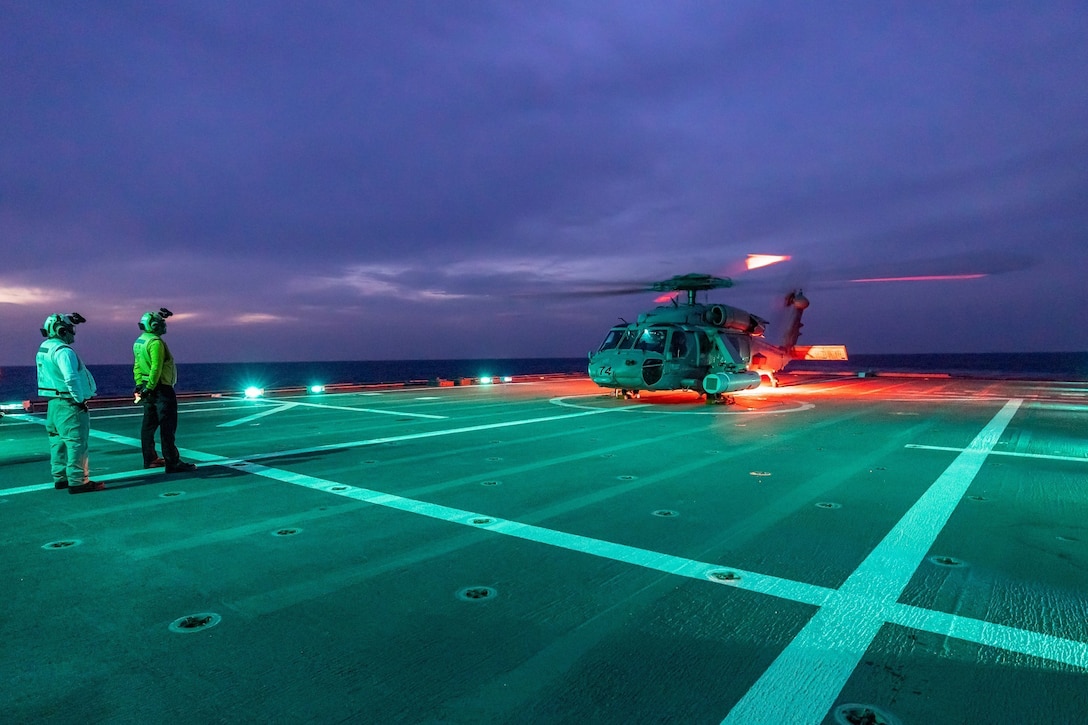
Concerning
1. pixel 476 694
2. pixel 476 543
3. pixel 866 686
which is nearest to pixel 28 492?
pixel 476 543

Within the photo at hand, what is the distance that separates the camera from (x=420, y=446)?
9047 mm

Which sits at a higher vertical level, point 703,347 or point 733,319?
point 733,319

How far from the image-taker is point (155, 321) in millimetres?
7242

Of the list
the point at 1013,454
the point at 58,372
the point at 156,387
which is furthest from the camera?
the point at 1013,454

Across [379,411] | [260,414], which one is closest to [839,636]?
[379,411]

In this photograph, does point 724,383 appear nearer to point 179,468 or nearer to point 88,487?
point 179,468

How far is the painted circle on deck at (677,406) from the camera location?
1410cm

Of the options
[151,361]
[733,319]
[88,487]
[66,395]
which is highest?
[733,319]

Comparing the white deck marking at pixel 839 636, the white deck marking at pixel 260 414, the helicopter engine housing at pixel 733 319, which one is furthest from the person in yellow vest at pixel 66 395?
the helicopter engine housing at pixel 733 319

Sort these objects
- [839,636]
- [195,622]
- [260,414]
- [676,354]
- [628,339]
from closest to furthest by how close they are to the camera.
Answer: [839,636]
[195,622]
[260,414]
[676,354]
[628,339]

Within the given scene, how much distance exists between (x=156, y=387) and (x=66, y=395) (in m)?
1.15

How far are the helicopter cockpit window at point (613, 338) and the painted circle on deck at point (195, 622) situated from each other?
1367 centimetres

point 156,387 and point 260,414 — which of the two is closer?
point 156,387

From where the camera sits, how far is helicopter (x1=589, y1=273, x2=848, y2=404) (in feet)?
50.4
